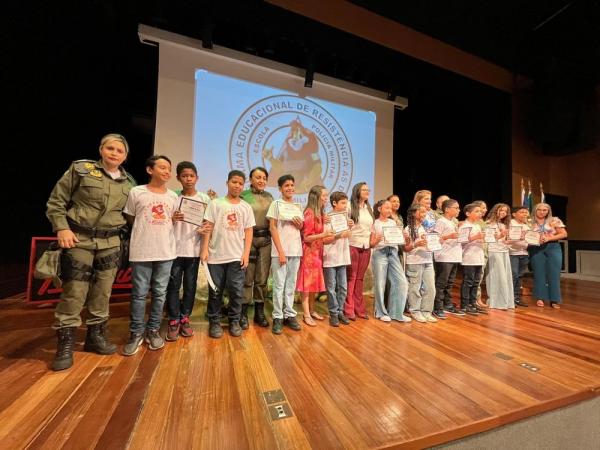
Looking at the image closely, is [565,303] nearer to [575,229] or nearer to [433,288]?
[433,288]

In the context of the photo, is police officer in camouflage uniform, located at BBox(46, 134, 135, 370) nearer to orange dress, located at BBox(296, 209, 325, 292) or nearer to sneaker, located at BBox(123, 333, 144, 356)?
sneaker, located at BBox(123, 333, 144, 356)

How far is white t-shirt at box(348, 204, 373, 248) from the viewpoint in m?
2.56

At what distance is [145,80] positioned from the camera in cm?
406

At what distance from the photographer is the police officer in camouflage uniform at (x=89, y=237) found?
5.11ft

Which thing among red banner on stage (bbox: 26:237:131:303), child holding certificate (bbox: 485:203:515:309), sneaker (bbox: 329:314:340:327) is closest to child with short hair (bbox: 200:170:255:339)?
sneaker (bbox: 329:314:340:327)

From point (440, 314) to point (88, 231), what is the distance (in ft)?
10.6

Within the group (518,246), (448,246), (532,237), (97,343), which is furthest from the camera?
(518,246)

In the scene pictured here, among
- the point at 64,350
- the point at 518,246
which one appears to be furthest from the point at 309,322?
the point at 518,246

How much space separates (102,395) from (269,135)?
311 cm

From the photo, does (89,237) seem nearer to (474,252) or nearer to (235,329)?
(235,329)

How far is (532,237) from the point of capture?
10.7ft

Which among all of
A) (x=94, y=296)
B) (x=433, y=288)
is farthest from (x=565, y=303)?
(x=94, y=296)

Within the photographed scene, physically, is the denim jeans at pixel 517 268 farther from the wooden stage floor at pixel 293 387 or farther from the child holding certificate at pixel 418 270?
the child holding certificate at pixel 418 270

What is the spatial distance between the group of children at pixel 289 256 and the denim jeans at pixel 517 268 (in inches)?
14.7
